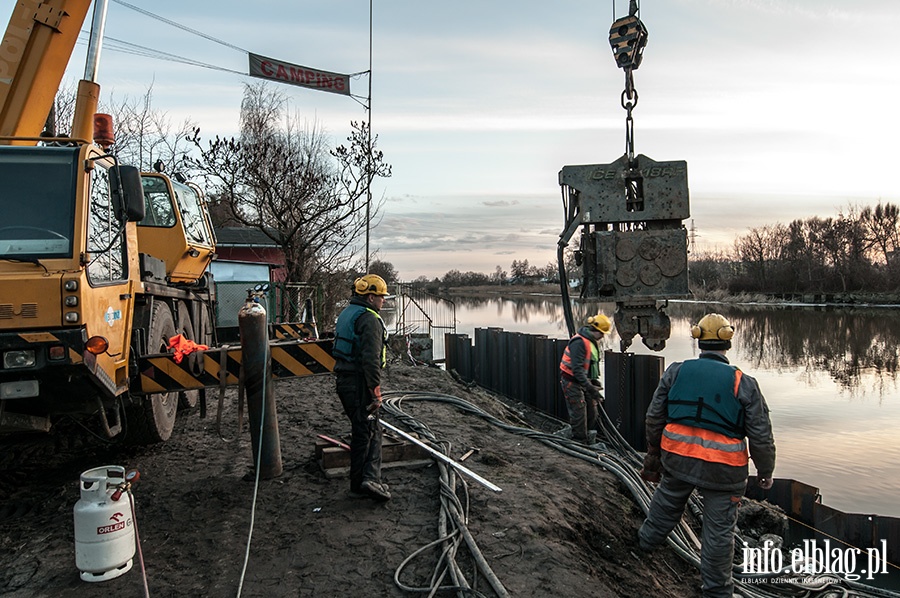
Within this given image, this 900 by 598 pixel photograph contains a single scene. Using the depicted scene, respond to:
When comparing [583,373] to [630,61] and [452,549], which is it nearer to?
[630,61]

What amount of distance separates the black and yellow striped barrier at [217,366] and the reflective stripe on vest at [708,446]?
2.90 metres

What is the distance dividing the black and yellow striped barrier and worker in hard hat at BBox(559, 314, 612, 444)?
408cm

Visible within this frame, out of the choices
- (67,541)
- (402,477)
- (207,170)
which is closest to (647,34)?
(402,477)

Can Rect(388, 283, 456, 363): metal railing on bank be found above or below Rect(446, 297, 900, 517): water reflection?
above

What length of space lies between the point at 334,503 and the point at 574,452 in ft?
10.1

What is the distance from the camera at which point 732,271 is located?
204ft

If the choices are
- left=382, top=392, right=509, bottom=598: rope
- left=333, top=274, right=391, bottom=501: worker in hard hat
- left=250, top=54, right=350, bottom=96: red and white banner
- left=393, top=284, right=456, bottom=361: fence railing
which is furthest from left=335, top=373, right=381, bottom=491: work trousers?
left=393, top=284, right=456, bottom=361: fence railing

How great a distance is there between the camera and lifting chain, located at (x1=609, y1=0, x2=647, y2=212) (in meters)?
6.16

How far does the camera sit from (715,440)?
15.4ft

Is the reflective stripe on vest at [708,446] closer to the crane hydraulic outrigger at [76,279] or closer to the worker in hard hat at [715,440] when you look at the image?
the worker in hard hat at [715,440]

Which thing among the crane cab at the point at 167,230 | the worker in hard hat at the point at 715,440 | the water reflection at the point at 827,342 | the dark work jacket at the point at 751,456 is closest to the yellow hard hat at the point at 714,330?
the worker in hard hat at the point at 715,440

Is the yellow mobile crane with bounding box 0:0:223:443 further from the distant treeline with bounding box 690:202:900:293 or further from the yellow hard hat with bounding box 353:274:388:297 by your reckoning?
the distant treeline with bounding box 690:202:900:293

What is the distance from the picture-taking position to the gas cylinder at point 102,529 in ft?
12.8

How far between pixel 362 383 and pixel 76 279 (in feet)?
7.01
